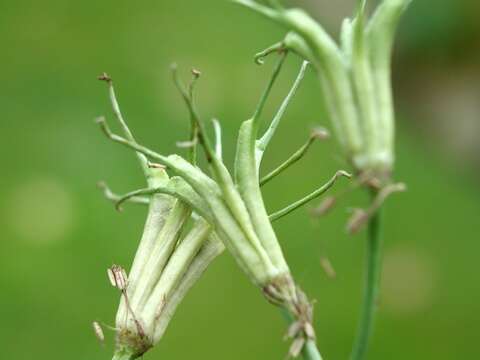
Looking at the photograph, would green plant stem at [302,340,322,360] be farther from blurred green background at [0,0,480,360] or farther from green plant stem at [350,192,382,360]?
blurred green background at [0,0,480,360]

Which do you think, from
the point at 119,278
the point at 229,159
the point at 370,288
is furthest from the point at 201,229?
the point at 229,159

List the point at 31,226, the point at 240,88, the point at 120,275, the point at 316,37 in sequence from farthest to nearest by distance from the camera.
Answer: the point at 240,88 < the point at 31,226 < the point at 120,275 < the point at 316,37

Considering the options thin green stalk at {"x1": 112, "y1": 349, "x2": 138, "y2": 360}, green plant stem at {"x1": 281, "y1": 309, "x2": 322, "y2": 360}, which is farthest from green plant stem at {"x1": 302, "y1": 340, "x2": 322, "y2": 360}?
thin green stalk at {"x1": 112, "y1": 349, "x2": 138, "y2": 360}

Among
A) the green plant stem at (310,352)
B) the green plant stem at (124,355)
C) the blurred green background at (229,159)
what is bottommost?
the blurred green background at (229,159)

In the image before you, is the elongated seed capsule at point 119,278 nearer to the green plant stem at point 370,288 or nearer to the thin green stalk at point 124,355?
the thin green stalk at point 124,355

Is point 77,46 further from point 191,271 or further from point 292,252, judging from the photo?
point 191,271

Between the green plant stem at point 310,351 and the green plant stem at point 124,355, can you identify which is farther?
the green plant stem at point 124,355

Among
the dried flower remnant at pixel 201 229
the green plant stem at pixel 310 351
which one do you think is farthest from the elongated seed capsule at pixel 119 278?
the green plant stem at pixel 310 351

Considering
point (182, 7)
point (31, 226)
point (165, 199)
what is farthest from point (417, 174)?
point (165, 199)

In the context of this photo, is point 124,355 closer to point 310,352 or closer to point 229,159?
point 310,352
